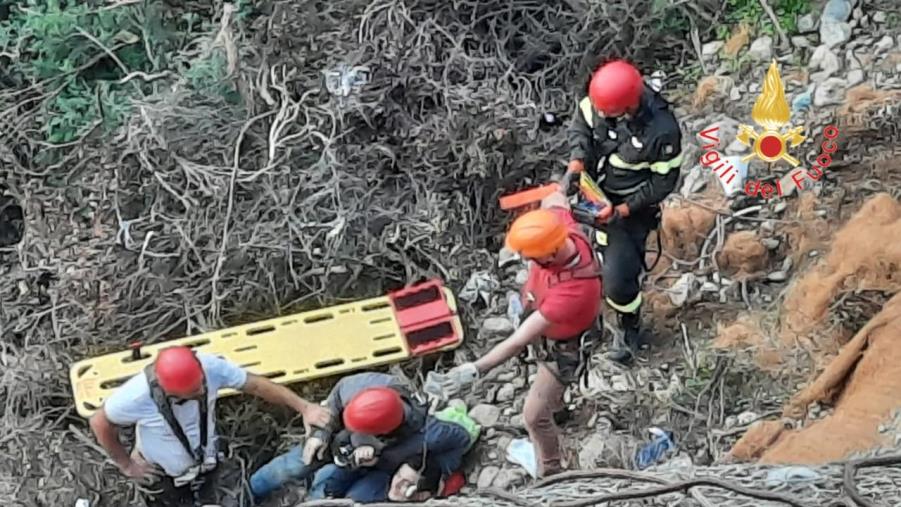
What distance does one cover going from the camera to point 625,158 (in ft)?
17.3

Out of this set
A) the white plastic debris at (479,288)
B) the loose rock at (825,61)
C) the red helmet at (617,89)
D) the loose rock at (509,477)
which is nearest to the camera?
the red helmet at (617,89)

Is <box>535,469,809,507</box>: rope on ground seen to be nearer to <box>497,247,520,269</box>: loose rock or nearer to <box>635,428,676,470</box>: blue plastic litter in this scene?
<box>635,428,676,470</box>: blue plastic litter

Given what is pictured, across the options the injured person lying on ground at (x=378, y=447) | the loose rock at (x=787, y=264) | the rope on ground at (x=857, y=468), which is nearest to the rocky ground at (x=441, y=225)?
the loose rock at (x=787, y=264)

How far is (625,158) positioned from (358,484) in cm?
167

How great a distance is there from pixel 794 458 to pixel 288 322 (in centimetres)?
246

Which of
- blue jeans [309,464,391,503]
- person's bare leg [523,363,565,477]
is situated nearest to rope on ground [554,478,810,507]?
blue jeans [309,464,391,503]

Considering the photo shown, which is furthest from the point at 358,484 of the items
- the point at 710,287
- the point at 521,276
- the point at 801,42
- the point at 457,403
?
the point at 801,42

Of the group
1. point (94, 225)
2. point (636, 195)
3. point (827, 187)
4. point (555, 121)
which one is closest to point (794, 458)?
point (636, 195)

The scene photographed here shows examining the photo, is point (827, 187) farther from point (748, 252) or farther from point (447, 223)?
point (447, 223)

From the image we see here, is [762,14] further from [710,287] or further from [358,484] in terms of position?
[358,484]

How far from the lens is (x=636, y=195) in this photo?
5254 millimetres

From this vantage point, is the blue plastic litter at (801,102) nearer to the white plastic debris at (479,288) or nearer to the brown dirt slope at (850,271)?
the brown dirt slope at (850,271)

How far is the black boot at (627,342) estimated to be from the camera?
5.90 m

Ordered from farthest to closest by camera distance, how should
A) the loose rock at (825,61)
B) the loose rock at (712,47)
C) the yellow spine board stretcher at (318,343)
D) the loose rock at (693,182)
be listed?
1. the loose rock at (712,47)
2. the loose rock at (825,61)
3. the loose rock at (693,182)
4. the yellow spine board stretcher at (318,343)
